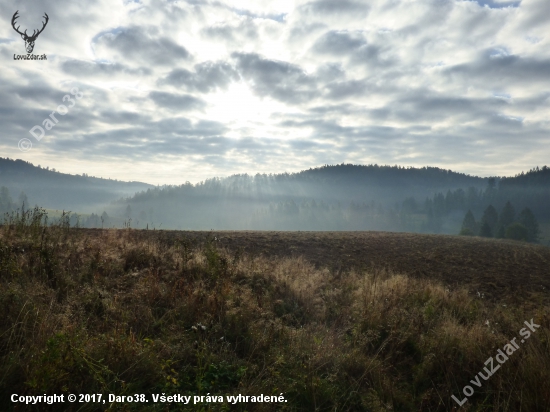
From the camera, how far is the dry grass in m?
3.51

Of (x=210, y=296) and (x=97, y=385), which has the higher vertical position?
(x=210, y=296)

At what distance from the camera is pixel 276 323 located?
17.6 feet

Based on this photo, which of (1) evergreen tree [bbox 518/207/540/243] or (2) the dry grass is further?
(1) evergreen tree [bbox 518/207/540/243]

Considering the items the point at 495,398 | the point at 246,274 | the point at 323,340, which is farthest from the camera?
the point at 246,274

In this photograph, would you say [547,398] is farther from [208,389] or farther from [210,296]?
[210,296]

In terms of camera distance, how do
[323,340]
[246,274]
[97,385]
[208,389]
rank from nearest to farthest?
[97,385] < [208,389] < [323,340] < [246,274]

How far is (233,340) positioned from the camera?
4750 millimetres

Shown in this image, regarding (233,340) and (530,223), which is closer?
(233,340)

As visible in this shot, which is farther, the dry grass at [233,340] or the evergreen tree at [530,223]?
the evergreen tree at [530,223]

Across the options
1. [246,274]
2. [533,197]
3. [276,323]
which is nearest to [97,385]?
[276,323]

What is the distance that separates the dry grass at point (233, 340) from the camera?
11.5 feet

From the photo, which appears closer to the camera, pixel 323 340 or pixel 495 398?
pixel 495 398

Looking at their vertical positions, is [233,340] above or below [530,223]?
below

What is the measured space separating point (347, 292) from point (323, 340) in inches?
123
